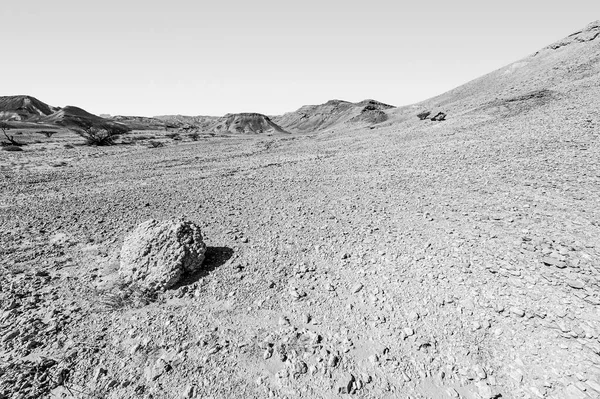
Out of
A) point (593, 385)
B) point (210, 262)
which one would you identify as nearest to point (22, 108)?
point (210, 262)

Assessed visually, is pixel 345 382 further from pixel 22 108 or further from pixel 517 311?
pixel 22 108

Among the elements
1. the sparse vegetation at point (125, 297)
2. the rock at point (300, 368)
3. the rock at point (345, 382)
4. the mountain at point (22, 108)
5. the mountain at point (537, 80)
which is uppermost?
the mountain at point (22, 108)

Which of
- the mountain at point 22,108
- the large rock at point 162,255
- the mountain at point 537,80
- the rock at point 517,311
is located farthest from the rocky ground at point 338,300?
the mountain at point 22,108

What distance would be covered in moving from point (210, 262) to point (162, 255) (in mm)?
1097

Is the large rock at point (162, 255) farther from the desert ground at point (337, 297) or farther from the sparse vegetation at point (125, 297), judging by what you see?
the desert ground at point (337, 297)

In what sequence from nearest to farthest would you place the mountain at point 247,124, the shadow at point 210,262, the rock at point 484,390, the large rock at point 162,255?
the rock at point 484,390 → the large rock at point 162,255 → the shadow at point 210,262 → the mountain at point 247,124

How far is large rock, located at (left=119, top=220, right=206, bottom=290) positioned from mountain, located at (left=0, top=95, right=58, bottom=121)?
15896 cm

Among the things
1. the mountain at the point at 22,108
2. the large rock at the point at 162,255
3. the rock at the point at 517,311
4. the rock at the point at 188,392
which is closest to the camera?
the rock at the point at 188,392

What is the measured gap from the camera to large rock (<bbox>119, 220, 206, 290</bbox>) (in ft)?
20.1

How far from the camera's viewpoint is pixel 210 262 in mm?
6938

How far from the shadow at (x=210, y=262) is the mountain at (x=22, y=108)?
159522mm

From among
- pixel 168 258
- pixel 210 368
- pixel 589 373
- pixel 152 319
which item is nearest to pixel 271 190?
pixel 168 258

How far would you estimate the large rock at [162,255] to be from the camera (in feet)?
20.1

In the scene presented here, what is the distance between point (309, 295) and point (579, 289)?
14.4 ft
